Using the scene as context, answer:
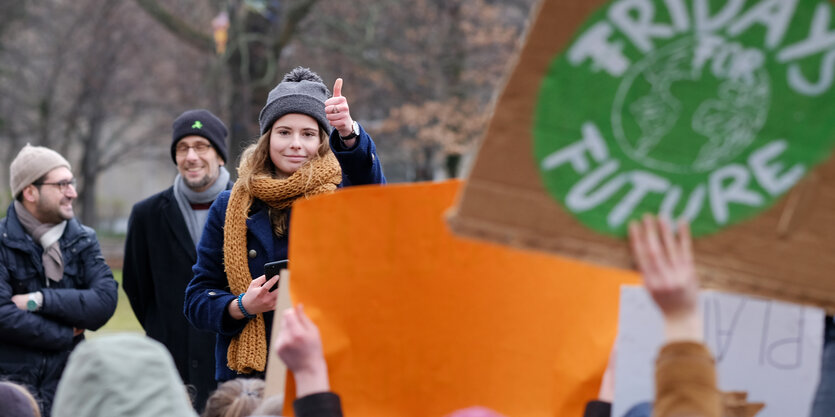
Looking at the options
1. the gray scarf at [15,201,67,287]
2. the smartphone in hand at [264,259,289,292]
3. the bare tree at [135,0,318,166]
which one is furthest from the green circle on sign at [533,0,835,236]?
the bare tree at [135,0,318,166]

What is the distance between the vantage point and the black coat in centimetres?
471

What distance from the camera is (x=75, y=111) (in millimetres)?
22781

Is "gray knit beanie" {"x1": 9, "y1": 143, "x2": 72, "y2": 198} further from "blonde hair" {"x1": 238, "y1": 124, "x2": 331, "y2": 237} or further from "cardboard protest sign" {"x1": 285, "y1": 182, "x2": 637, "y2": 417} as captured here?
"cardboard protest sign" {"x1": 285, "y1": 182, "x2": 637, "y2": 417}

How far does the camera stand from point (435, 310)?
7.79ft

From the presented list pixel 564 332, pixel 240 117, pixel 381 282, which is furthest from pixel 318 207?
pixel 240 117

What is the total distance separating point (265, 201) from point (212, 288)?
38cm

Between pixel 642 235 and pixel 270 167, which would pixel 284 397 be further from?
pixel 270 167

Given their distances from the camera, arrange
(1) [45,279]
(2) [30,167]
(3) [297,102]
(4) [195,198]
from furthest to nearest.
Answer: (2) [30,167] < (1) [45,279] < (4) [195,198] < (3) [297,102]

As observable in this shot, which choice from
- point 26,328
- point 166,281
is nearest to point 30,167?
point 26,328

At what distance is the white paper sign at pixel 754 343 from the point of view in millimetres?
2273

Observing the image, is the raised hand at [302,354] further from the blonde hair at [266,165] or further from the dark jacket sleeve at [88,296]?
the dark jacket sleeve at [88,296]

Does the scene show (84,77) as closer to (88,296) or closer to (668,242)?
(88,296)

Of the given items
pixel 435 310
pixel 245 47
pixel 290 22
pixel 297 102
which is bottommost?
pixel 435 310

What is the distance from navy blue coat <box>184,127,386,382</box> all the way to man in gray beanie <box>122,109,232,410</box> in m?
1.20
